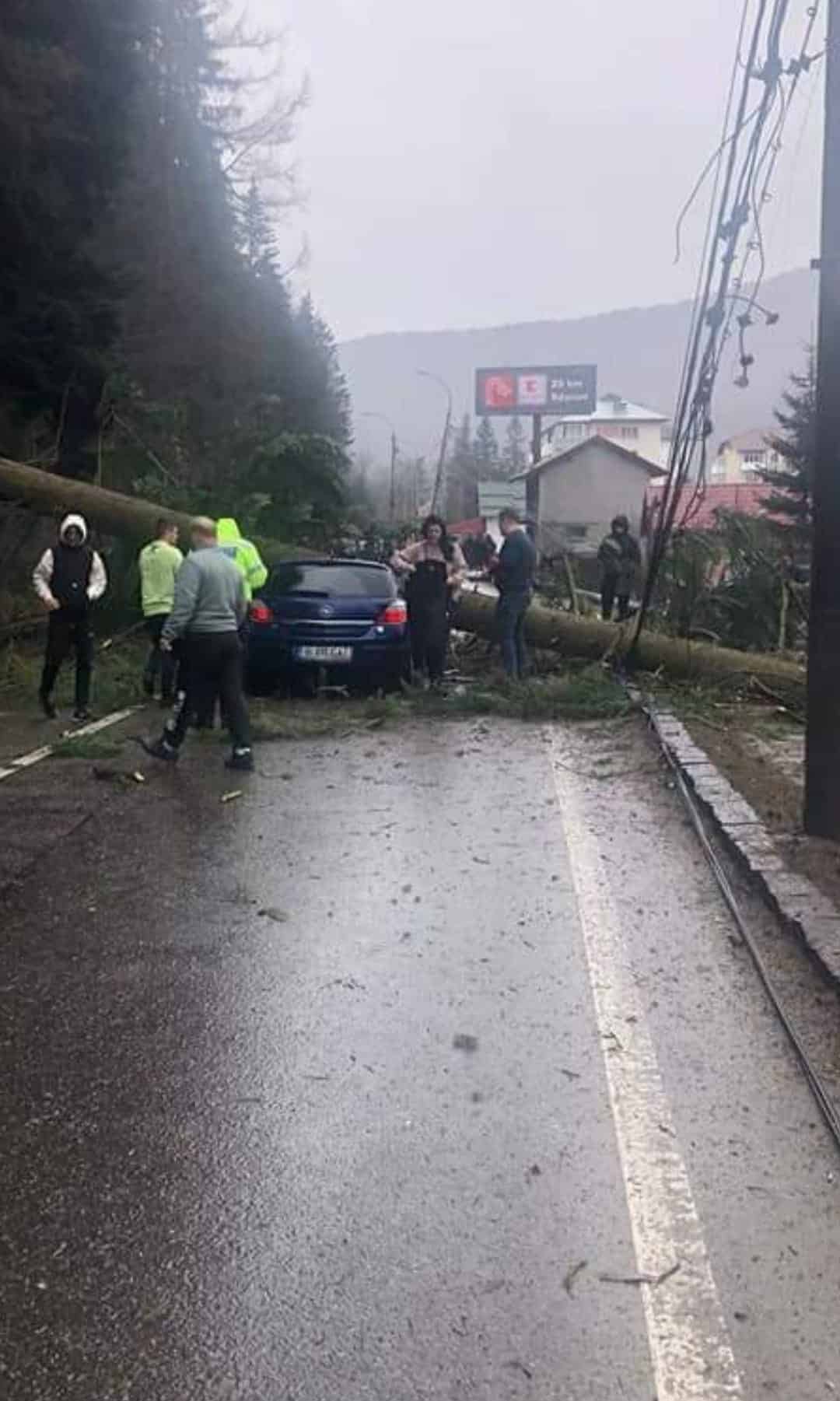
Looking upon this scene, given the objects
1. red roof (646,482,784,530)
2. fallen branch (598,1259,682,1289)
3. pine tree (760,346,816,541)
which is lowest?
fallen branch (598,1259,682,1289)

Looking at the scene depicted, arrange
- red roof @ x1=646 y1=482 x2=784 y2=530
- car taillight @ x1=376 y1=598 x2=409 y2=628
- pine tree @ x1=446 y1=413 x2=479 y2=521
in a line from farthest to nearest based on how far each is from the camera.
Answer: pine tree @ x1=446 y1=413 x2=479 y2=521 → car taillight @ x1=376 y1=598 x2=409 y2=628 → red roof @ x1=646 y1=482 x2=784 y2=530

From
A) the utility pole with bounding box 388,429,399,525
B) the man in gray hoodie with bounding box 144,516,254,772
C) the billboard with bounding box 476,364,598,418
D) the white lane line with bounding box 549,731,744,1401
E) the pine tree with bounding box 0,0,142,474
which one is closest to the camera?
the white lane line with bounding box 549,731,744,1401

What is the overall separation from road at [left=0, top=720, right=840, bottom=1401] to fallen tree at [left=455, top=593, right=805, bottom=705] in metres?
6.98

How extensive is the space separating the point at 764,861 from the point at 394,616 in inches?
303

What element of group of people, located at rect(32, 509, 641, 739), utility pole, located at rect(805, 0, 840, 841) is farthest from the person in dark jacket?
utility pole, located at rect(805, 0, 840, 841)

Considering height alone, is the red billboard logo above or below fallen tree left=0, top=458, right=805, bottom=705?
above

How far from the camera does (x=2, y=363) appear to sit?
58.9 ft

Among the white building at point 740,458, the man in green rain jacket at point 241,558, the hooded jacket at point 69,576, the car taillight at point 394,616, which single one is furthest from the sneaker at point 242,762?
the white building at point 740,458

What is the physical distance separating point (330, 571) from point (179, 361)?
76.3 ft

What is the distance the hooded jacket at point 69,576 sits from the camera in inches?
473

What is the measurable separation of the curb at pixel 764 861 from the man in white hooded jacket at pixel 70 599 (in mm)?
5148

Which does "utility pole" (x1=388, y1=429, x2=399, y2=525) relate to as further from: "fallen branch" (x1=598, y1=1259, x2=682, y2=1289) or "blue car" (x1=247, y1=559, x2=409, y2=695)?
"fallen branch" (x1=598, y1=1259, x2=682, y2=1289)

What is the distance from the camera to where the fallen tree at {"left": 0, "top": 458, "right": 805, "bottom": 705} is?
559 inches

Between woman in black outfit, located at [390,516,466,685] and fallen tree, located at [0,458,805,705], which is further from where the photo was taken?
woman in black outfit, located at [390,516,466,685]
